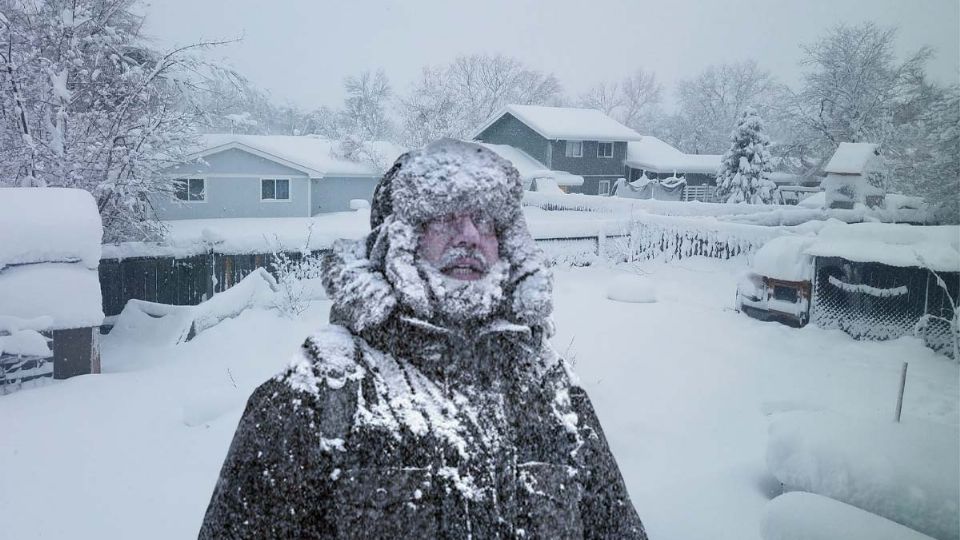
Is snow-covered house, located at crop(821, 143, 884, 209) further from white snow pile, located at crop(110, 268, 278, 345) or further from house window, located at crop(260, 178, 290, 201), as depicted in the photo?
house window, located at crop(260, 178, 290, 201)

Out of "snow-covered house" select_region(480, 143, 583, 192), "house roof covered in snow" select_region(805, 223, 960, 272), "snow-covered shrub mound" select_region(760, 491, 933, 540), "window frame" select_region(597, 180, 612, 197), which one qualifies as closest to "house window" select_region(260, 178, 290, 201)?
"snow-covered house" select_region(480, 143, 583, 192)

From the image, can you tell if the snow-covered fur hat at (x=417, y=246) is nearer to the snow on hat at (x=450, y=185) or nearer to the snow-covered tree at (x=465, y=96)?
the snow on hat at (x=450, y=185)

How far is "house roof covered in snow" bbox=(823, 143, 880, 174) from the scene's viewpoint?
14375 millimetres

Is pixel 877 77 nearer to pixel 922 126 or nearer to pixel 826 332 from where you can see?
pixel 826 332

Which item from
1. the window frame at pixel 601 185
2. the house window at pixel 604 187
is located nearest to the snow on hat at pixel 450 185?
the window frame at pixel 601 185

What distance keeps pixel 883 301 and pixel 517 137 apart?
2393cm

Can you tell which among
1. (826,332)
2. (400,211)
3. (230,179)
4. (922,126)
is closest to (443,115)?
(230,179)

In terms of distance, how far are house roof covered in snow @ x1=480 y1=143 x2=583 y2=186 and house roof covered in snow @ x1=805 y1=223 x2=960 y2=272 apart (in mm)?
18886

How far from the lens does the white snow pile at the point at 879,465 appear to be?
2.90 metres

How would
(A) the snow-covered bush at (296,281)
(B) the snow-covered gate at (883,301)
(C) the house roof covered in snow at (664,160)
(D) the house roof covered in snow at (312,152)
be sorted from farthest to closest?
(C) the house roof covered in snow at (664,160)
(D) the house roof covered in snow at (312,152)
(A) the snow-covered bush at (296,281)
(B) the snow-covered gate at (883,301)

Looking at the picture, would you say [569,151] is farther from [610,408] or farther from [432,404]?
[432,404]

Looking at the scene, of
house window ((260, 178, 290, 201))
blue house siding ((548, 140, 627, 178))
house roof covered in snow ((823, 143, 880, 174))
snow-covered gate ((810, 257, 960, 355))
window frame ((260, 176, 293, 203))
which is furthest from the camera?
blue house siding ((548, 140, 627, 178))

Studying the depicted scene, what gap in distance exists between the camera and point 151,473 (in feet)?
13.6

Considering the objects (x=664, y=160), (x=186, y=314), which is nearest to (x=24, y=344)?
(x=186, y=314)
